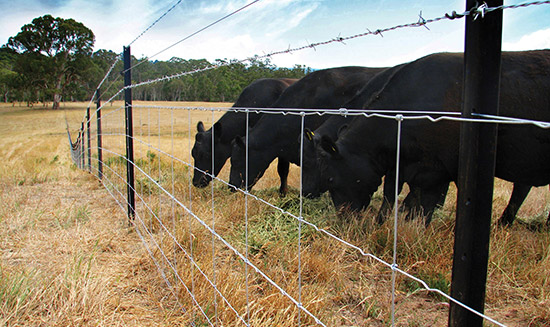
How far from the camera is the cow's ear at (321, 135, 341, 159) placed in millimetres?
4152

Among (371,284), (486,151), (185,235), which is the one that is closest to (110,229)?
(185,235)

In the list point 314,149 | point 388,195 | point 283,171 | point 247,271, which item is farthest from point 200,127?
point 247,271

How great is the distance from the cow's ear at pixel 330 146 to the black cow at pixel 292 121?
177 centimetres

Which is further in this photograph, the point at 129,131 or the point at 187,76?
the point at 187,76

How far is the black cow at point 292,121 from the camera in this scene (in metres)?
6.14

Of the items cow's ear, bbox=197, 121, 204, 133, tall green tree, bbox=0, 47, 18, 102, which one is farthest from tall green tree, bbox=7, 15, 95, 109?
cow's ear, bbox=197, 121, 204, 133

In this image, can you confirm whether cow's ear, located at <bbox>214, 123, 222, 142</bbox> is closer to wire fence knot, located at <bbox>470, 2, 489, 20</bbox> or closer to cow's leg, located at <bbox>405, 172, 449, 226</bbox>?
cow's leg, located at <bbox>405, 172, 449, 226</bbox>

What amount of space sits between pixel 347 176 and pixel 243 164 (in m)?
2.20

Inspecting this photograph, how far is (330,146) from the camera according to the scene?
13.8ft

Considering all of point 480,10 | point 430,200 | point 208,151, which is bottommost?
point 430,200

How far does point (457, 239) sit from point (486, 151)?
0.25 metres

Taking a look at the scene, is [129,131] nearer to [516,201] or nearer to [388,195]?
[388,195]

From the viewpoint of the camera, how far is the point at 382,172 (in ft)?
14.8

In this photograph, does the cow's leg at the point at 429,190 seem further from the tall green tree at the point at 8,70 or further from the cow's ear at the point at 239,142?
the tall green tree at the point at 8,70
